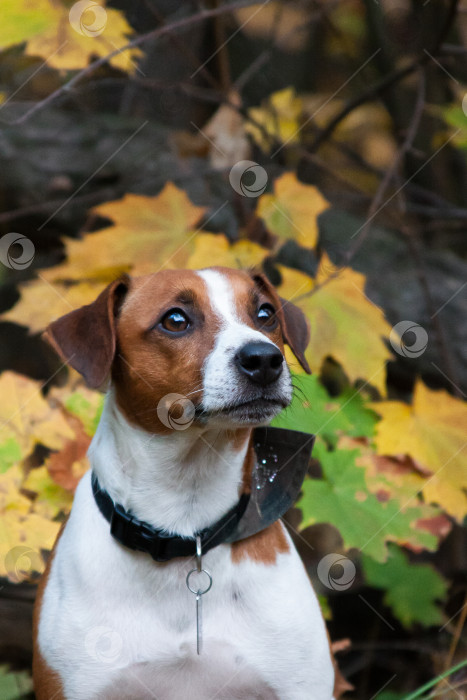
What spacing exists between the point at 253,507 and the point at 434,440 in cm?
130

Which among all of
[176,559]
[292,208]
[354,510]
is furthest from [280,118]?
[176,559]

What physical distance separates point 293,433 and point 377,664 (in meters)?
2.75

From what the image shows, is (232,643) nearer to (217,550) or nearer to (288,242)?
(217,550)

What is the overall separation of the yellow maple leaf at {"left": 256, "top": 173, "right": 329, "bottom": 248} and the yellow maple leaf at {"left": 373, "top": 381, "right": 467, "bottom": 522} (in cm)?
103

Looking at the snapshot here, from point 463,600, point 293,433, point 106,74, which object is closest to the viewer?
point 293,433

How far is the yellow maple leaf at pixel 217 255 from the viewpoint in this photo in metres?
4.02

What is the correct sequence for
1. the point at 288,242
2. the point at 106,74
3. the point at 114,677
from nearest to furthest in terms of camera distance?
the point at 114,677
the point at 288,242
the point at 106,74

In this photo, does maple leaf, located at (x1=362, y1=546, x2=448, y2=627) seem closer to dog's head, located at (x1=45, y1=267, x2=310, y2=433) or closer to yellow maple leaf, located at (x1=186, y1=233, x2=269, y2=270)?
yellow maple leaf, located at (x1=186, y1=233, x2=269, y2=270)

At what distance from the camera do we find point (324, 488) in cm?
357

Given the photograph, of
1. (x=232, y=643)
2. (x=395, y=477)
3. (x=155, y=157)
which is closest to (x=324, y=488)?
(x=395, y=477)

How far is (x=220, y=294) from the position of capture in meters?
2.96

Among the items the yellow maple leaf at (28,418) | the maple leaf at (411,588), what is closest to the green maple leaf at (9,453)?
the yellow maple leaf at (28,418)

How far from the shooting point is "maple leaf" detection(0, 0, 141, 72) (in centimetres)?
381

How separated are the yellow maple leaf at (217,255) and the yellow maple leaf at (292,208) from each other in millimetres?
190
